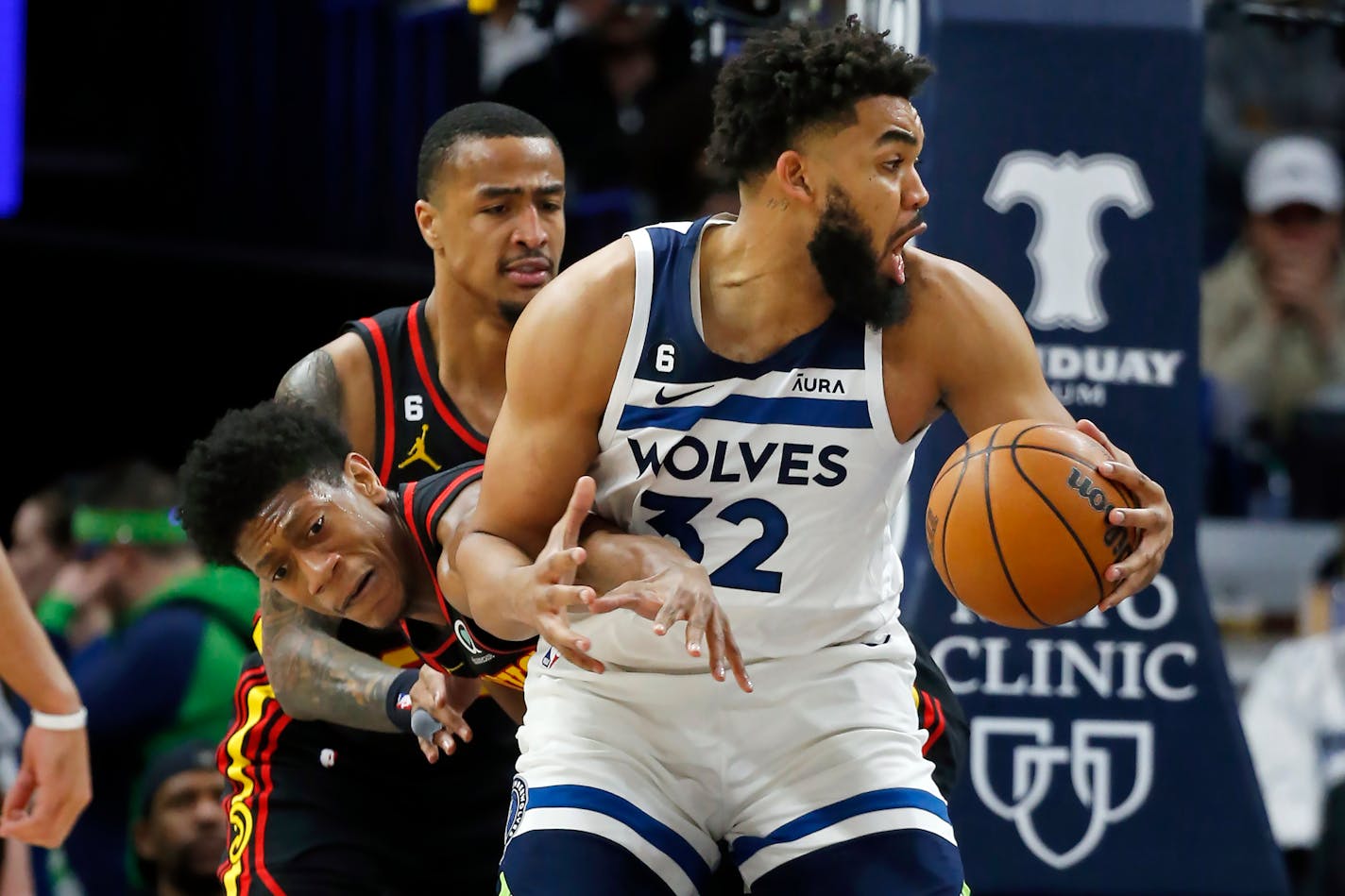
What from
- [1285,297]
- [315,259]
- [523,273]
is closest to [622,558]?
[523,273]

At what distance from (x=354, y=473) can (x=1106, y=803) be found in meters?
2.26

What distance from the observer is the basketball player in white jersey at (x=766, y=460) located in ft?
9.99

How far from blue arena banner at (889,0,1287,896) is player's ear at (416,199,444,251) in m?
1.38

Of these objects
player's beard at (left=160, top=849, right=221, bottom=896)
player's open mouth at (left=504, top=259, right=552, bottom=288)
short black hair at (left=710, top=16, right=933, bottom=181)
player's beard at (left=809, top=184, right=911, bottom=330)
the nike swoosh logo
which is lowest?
player's beard at (left=160, top=849, right=221, bottom=896)

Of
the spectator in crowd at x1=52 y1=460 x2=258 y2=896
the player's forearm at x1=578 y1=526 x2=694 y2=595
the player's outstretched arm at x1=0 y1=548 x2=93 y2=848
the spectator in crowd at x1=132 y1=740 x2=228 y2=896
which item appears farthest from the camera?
the spectator in crowd at x1=52 y1=460 x2=258 y2=896

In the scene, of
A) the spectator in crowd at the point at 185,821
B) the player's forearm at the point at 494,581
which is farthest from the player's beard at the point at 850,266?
the spectator in crowd at the point at 185,821

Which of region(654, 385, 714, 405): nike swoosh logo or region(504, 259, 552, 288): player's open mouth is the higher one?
region(504, 259, 552, 288): player's open mouth

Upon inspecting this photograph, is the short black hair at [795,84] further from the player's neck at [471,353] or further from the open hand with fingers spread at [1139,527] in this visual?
the player's neck at [471,353]

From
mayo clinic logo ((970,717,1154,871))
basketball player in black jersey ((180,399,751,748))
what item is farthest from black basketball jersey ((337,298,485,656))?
mayo clinic logo ((970,717,1154,871))

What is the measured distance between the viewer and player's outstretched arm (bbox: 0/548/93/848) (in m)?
4.06

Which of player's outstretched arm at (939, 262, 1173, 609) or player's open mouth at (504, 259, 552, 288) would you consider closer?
player's outstretched arm at (939, 262, 1173, 609)

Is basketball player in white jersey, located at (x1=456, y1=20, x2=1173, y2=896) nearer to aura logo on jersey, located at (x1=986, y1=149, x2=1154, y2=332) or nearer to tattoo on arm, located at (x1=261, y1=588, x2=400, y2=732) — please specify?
tattoo on arm, located at (x1=261, y1=588, x2=400, y2=732)

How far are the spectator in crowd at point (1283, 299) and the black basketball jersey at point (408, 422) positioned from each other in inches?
207

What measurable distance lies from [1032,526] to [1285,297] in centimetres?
605
